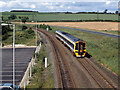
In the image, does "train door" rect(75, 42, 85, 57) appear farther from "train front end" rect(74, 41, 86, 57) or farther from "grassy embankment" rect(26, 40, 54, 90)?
"grassy embankment" rect(26, 40, 54, 90)

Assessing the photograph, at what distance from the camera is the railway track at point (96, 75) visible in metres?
18.5

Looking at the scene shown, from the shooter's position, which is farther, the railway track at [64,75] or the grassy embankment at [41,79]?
the railway track at [64,75]

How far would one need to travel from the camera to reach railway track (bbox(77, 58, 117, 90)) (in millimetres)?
18469

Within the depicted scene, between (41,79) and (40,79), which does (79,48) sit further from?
(40,79)

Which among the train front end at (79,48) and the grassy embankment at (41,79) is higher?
the train front end at (79,48)

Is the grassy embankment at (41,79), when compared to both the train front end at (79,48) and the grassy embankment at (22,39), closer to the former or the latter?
the train front end at (79,48)

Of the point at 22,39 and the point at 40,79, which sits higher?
the point at 22,39

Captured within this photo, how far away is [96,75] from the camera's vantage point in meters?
21.7

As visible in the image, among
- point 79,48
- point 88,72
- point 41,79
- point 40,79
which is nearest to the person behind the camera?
point 40,79

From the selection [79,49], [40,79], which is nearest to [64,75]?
[40,79]

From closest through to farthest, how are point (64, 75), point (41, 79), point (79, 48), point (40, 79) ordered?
point (40, 79) < point (41, 79) < point (64, 75) < point (79, 48)

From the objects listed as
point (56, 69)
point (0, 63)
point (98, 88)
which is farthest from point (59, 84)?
point (0, 63)

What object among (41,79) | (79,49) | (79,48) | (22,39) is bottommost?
(41,79)

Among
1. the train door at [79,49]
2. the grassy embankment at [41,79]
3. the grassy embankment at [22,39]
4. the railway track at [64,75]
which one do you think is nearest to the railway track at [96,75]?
the train door at [79,49]
